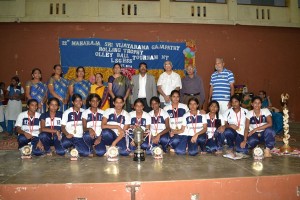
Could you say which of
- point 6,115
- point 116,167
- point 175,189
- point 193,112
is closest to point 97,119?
point 116,167

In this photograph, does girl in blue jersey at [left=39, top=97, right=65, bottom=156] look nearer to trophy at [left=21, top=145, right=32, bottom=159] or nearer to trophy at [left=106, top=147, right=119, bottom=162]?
trophy at [left=21, top=145, right=32, bottom=159]

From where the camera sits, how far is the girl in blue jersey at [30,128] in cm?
427

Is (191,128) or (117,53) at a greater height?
(117,53)

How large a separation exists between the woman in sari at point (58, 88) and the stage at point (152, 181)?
5.40ft

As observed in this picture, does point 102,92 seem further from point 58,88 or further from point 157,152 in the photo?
point 157,152

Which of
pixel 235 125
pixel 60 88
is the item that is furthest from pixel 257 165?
pixel 60 88

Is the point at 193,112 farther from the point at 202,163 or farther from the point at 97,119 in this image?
the point at 97,119

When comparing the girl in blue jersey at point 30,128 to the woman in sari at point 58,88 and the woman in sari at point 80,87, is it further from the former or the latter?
the woman in sari at point 80,87

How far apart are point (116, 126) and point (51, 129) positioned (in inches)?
40.0

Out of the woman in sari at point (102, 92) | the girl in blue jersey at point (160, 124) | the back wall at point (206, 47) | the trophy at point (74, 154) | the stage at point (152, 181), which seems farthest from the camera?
the back wall at point (206, 47)

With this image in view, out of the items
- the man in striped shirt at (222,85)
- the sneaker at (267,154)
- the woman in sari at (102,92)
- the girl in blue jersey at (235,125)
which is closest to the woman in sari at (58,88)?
the woman in sari at (102,92)

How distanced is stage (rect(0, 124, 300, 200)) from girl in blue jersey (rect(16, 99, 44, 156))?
722mm

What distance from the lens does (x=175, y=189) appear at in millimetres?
2760

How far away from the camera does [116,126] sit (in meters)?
4.22
